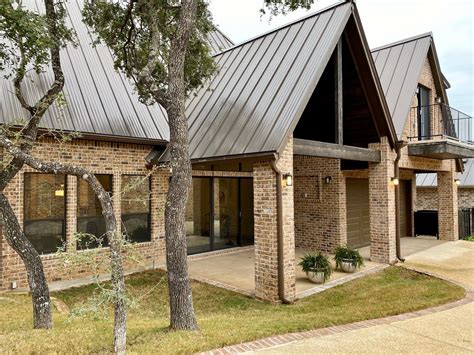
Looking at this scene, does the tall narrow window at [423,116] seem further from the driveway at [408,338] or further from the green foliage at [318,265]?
the driveway at [408,338]

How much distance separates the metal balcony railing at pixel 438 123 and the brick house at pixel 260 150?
0.22 m

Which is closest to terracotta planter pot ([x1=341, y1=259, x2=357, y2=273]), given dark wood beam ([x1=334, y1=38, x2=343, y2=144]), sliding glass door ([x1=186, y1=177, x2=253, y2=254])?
dark wood beam ([x1=334, y1=38, x2=343, y2=144])

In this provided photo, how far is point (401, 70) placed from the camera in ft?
45.8

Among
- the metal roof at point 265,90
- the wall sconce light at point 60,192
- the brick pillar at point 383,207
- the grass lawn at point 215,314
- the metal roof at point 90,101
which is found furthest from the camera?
the brick pillar at point 383,207

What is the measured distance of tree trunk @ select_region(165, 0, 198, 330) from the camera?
16.3ft

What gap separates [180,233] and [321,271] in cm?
446

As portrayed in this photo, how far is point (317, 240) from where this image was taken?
1251 centimetres

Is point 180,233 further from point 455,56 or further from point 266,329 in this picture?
point 455,56

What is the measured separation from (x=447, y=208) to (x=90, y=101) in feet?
48.4

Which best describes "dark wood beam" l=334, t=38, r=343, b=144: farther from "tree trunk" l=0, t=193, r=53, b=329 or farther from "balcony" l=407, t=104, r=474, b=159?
"tree trunk" l=0, t=193, r=53, b=329

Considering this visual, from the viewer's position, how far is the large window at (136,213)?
9.88 m

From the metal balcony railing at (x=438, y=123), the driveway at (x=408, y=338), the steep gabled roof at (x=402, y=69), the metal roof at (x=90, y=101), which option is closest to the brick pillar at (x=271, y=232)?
the driveway at (x=408, y=338)

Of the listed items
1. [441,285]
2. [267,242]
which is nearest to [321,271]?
[267,242]

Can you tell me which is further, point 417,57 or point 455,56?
point 455,56
